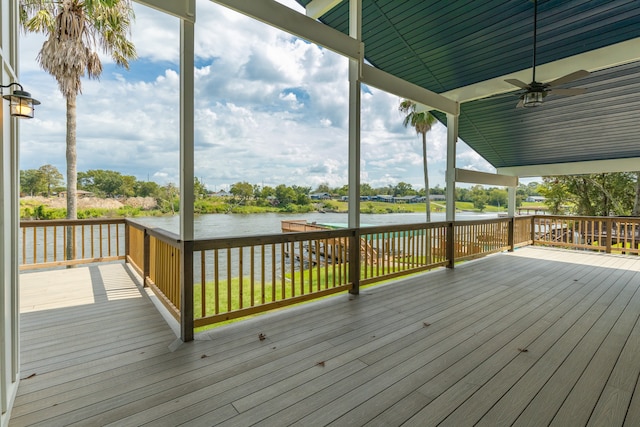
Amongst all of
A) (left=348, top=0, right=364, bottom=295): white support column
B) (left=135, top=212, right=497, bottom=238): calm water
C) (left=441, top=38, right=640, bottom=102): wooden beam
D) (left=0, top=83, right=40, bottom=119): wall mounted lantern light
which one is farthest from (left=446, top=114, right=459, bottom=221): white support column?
(left=0, top=83, right=40, bottom=119): wall mounted lantern light

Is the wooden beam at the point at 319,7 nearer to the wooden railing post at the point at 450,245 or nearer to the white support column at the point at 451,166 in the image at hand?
the white support column at the point at 451,166

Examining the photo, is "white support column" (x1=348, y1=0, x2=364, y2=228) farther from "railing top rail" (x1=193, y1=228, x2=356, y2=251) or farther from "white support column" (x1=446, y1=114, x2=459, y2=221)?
"white support column" (x1=446, y1=114, x2=459, y2=221)

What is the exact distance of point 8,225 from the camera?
175 centimetres

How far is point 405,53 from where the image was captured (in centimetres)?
544

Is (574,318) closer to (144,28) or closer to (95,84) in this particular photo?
(144,28)

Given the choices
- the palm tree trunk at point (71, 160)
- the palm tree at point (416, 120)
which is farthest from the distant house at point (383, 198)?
the palm tree at point (416, 120)

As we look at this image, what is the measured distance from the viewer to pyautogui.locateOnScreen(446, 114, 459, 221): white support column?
5652mm

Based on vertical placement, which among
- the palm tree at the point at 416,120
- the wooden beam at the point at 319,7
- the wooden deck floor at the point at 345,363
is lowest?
the wooden deck floor at the point at 345,363

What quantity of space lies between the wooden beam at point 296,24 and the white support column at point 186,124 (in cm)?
49

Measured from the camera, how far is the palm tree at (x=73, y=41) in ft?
16.8

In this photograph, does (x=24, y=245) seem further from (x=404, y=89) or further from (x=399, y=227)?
(x=404, y=89)

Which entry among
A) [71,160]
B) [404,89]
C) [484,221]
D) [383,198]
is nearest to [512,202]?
[484,221]

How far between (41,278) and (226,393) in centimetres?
423

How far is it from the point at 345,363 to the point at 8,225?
2.30 m
